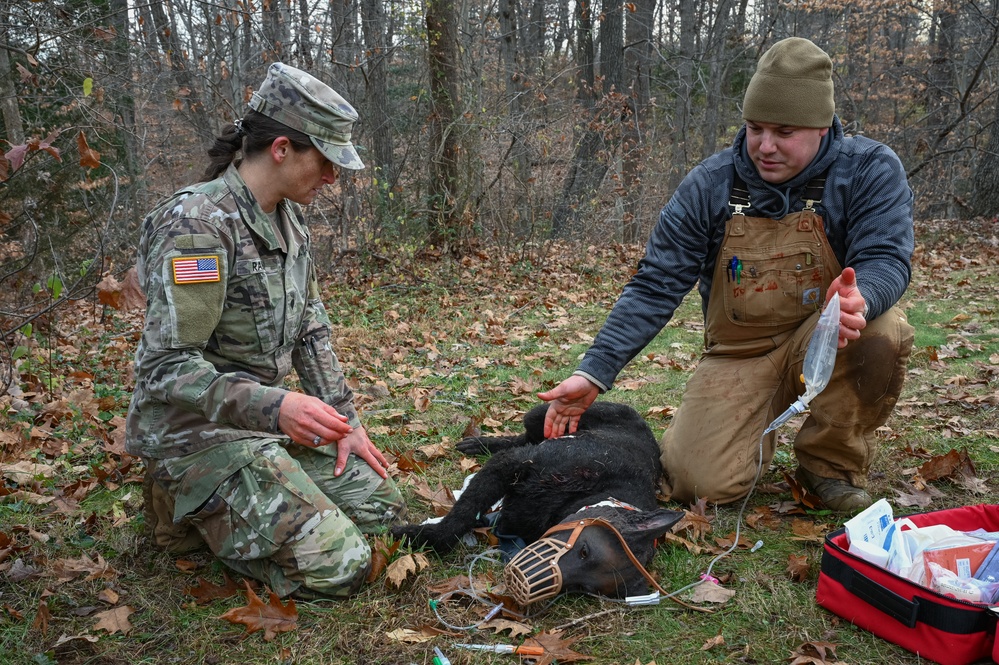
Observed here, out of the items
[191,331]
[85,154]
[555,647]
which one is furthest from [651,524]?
[85,154]

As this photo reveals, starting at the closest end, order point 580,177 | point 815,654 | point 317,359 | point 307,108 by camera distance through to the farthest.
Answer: point 815,654 < point 307,108 < point 317,359 < point 580,177

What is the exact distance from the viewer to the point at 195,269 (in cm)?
288

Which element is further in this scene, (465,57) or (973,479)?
(465,57)

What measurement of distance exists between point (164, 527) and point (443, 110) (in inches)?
328

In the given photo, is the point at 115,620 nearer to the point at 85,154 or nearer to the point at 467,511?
the point at 467,511

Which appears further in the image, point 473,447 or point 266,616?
point 473,447

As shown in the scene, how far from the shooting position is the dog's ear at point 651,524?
112 inches

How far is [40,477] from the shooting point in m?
3.97

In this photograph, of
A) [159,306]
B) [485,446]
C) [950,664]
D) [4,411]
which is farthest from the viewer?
[4,411]

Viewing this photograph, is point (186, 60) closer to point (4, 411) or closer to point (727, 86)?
point (4, 411)

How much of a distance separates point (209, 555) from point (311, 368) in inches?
37.3

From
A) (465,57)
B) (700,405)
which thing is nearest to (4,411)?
(700,405)

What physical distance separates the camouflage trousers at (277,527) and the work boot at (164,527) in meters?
0.13

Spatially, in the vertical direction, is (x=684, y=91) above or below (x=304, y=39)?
above
